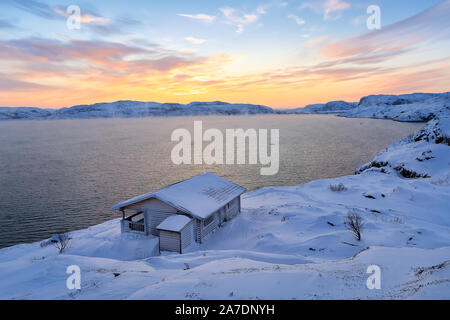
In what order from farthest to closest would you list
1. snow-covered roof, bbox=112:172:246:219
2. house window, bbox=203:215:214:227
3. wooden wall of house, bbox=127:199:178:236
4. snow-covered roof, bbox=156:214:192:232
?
1. house window, bbox=203:215:214:227
2. wooden wall of house, bbox=127:199:178:236
3. snow-covered roof, bbox=112:172:246:219
4. snow-covered roof, bbox=156:214:192:232

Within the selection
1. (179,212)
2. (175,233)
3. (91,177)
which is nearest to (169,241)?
(175,233)

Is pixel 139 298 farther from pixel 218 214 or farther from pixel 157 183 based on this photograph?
pixel 157 183

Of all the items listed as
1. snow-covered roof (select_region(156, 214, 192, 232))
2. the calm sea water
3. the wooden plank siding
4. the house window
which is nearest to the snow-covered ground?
the wooden plank siding

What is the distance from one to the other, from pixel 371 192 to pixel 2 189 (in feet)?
154

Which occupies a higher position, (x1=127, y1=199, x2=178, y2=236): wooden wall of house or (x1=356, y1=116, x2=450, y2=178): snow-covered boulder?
(x1=356, y1=116, x2=450, y2=178): snow-covered boulder

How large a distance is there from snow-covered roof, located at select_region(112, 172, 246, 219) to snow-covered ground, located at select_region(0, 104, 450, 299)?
2.27 metres

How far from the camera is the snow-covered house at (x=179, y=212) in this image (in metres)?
16.0

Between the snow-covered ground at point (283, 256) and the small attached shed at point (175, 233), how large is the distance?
649 mm

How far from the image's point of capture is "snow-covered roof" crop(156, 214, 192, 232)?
15586mm

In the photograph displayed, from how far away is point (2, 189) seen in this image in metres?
35.1

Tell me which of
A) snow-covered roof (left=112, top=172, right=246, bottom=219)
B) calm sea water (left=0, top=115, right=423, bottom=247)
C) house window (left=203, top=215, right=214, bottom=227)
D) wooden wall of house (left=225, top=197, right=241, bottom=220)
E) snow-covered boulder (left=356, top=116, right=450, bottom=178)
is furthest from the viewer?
snow-covered boulder (left=356, top=116, right=450, bottom=178)

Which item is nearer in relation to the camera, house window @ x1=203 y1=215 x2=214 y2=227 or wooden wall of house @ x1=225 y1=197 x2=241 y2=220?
house window @ x1=203 y1=215 x2=214 y2=227

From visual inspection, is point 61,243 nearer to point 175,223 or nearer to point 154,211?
point 154,211

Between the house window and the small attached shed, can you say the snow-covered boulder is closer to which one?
the house window
